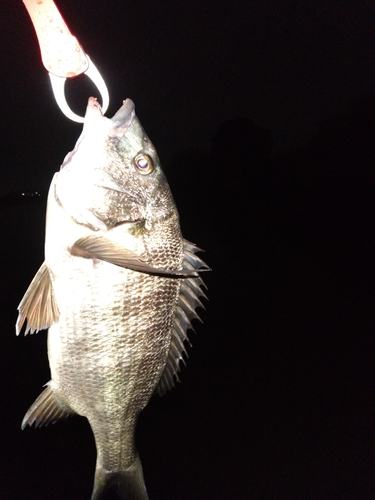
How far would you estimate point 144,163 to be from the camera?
2.91 feet

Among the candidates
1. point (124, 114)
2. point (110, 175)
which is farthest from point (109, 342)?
point (124, 114)

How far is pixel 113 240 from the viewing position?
32.5 inches

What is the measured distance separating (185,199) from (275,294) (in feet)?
4.35

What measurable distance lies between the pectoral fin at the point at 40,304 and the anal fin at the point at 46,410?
9.2 inches

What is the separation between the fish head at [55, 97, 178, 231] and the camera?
0.81 m

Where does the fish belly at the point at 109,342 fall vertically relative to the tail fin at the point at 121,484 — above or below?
above

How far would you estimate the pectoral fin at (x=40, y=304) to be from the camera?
2.74 ft

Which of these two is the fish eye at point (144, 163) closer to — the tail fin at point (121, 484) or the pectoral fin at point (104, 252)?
the pectoral fin at point (104, 252)

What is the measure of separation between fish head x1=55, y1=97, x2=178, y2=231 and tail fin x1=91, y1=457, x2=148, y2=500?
0.85 meters

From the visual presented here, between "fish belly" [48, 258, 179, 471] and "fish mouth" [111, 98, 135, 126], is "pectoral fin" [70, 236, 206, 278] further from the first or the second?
"fish mouth" [111, 98, 135, 126]

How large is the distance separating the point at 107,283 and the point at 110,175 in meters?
0.31

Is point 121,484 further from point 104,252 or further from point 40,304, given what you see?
point 104,252

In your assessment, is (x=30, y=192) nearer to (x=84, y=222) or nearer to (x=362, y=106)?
(x=84, y=222)

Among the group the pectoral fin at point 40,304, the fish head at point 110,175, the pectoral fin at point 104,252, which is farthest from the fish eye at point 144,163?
the pectoral fin at point 40,304
